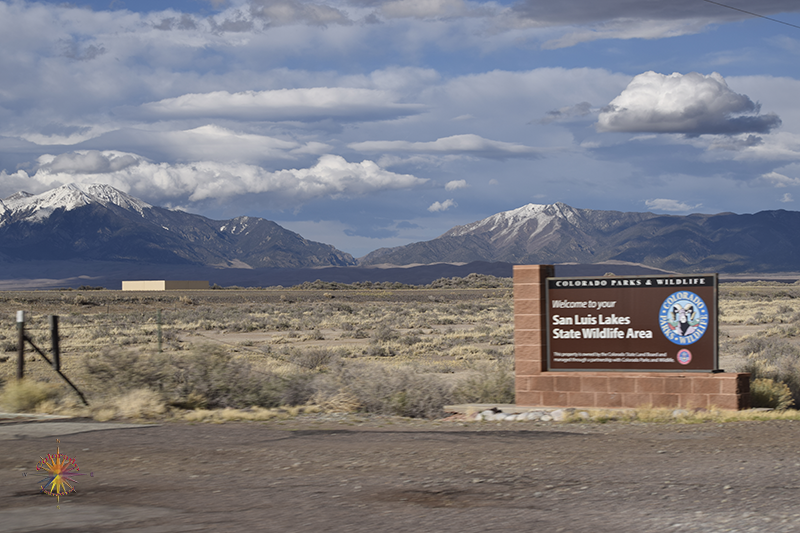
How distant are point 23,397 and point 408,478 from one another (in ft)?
27.2

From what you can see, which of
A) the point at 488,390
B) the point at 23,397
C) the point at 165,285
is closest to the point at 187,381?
the point at 23,397

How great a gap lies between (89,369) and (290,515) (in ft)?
29.8

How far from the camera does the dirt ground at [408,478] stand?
6.32 metres

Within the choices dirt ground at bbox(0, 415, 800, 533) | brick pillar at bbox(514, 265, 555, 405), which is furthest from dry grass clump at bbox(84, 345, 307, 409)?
brick pillar at bbox(514, 265, 555, 405)

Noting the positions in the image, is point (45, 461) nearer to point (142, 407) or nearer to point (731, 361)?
point (142, 407)

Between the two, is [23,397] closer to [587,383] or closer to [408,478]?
[408,478]

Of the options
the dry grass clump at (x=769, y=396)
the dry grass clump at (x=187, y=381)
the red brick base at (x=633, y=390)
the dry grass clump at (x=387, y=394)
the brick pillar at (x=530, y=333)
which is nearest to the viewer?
the red brick base at (x=633, y=390)

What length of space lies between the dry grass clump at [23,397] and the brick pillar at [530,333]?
8.39m

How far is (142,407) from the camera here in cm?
1258

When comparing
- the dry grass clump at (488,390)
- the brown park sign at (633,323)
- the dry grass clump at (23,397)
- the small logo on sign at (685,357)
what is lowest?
the dry grass clump at (488,390)

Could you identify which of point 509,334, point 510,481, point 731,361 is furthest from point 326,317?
point 510,481

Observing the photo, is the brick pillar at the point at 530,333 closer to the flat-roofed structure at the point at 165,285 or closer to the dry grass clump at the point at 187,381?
the dry grass clump at the point at 187,381

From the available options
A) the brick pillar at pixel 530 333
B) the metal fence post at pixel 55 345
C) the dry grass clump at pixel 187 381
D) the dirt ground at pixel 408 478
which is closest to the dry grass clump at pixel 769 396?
the dirt ground at pixel 408 478

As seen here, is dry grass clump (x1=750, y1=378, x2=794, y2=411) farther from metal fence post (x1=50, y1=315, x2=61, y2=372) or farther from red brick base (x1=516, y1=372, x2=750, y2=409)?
metal fence post (x1=50, y1=315, x2=61, y2=372)
